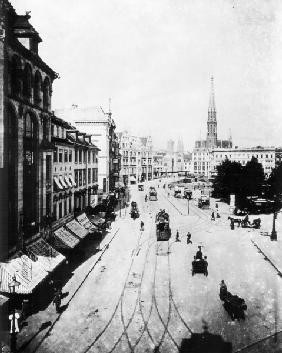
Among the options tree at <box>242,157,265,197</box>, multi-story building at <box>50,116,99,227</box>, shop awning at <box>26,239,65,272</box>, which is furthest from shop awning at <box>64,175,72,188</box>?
tree at <box>242,157,265,197</box>

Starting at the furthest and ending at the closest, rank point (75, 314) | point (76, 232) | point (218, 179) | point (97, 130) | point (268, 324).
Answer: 1. point (218, 179)
2. point (97, 130)
3. point (76, 232)
4. point (75, 314)
5. point (268, 324)

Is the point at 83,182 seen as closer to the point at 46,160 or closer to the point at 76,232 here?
the point at 76,232

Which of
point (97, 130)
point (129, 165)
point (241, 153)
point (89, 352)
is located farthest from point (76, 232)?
point (241, 153)

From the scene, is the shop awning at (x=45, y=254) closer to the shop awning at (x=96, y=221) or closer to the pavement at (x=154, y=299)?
the pavement at (x=154, y=299)

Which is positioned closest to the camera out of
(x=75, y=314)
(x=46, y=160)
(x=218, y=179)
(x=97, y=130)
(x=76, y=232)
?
(x=75, y=314)

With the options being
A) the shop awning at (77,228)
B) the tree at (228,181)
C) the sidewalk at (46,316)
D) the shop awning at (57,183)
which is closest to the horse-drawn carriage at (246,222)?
the tree at (228,181)

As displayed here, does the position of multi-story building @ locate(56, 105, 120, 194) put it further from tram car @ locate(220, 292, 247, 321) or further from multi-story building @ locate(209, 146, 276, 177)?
multi-story building @ locate(209, 146, 276, 177)
